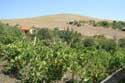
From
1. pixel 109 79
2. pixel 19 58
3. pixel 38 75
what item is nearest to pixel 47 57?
pixel 19 58

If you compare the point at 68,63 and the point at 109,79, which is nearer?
the point at 109,79

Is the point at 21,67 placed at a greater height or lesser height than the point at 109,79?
lesser

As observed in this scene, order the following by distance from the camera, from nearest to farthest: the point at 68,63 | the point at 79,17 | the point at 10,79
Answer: the point at 68,63 < the point at 10,79 < the point at 79,17

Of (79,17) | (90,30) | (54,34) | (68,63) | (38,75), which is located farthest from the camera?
(79,17)

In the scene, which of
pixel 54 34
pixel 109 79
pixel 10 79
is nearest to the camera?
pixel 109 79

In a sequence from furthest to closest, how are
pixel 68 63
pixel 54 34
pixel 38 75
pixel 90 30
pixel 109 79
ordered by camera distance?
pixel 90 30
pixel 54 34
pixel 68 63
pixel 38 75
pixel 109 79

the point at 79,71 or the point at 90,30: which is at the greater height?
the point at 79,71

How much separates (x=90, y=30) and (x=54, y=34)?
1804 cm

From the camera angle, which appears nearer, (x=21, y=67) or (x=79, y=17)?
(x=21, y=67)

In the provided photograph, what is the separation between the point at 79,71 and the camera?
2728 centimetres

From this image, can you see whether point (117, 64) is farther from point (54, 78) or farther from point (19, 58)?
point (19, 58)

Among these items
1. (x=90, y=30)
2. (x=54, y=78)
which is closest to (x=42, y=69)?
(x=54, y=78)

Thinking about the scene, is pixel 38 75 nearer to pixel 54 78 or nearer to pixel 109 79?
pixel 54 78

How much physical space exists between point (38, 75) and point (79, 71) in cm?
458
